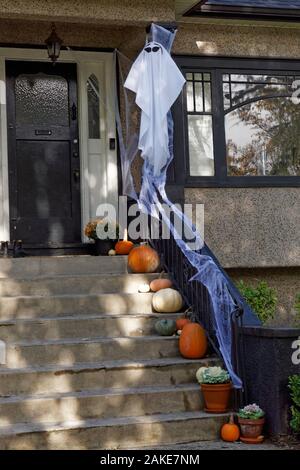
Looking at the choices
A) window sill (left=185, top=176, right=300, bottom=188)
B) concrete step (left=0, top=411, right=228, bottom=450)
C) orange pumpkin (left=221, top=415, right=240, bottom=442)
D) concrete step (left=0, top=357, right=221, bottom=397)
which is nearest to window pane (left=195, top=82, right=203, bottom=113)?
window sill (left=185, top=176, right=300, bottom=188)

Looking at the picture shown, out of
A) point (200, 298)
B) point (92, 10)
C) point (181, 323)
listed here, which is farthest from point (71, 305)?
point (92, 10)

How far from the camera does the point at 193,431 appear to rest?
5.83 metres

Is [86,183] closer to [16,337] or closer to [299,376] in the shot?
[16,337]

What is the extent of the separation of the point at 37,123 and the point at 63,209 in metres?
1.04

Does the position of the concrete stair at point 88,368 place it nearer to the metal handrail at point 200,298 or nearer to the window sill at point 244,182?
the metal handrail at point 200,298

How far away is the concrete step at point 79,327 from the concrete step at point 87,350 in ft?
0.32

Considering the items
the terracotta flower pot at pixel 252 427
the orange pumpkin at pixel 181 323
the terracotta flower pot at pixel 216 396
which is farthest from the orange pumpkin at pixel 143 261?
the terracotta flower pot at pixel 252 427

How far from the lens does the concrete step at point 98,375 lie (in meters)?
6.02

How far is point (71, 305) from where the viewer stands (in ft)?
22.9

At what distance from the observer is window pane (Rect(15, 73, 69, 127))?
8.88 metres
